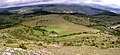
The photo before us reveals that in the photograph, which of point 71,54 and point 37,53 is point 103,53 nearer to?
point 71,54

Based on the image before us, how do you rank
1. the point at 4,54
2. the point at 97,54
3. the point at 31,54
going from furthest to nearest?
the point at 97,54 < the point at 31,54 < the point at 4,54

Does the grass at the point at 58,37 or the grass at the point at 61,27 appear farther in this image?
the grass at the point at 61,27

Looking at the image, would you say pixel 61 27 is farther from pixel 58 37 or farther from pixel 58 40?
pixel 58 40

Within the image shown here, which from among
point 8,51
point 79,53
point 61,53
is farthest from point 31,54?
point 79,53

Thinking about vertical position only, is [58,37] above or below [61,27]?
above

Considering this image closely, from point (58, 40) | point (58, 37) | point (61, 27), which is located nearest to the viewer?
point (58, 40)

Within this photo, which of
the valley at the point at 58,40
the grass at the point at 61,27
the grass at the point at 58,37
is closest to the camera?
the valley at the point at 58,40

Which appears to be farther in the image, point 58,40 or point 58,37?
point 58,37

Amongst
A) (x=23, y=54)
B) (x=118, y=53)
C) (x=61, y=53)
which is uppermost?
(x=23, y=54)

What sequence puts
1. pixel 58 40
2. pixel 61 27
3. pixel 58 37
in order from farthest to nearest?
pixel 61 27 → pixel 58 37 → pixel 58 40

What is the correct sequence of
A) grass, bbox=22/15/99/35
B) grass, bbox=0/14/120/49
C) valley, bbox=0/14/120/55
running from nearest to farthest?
valley, bbox=0/14/120/55, grass, bbox=0/14/120/49, grass, bbox=22/15/99/35

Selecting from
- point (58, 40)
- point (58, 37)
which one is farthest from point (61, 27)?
point (58, 40)
